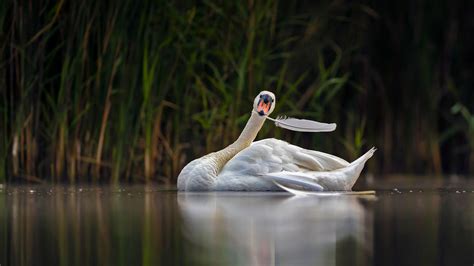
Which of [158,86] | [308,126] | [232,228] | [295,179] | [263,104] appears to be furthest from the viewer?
[158,86]

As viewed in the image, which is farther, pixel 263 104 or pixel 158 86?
pixel 158 86

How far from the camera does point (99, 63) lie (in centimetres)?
925

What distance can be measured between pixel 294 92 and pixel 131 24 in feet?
5.16

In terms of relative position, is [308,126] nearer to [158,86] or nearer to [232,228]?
[158,86]

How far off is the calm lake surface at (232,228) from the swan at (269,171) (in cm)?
11

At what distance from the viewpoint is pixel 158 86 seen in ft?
30.9

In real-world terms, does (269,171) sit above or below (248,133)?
below

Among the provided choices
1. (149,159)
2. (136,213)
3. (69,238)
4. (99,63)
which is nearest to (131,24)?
(99,63)

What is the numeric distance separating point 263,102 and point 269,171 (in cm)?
87

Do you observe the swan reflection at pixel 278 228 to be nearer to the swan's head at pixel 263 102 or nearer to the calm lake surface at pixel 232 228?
the calm lake surface at pixel 232 228

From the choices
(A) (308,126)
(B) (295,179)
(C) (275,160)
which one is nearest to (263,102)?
(A) (308,126)

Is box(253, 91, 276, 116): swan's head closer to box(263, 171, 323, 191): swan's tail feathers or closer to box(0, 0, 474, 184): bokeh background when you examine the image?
box(0, 0, 474, 184): bokeh background

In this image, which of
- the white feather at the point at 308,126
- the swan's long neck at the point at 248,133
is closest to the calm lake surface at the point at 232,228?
the white feather at the point at 308,126

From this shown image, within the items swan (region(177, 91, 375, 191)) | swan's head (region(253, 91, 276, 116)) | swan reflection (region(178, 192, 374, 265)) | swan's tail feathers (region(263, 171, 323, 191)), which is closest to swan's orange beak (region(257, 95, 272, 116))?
swan's head (region(253, 91, 276, 116))
